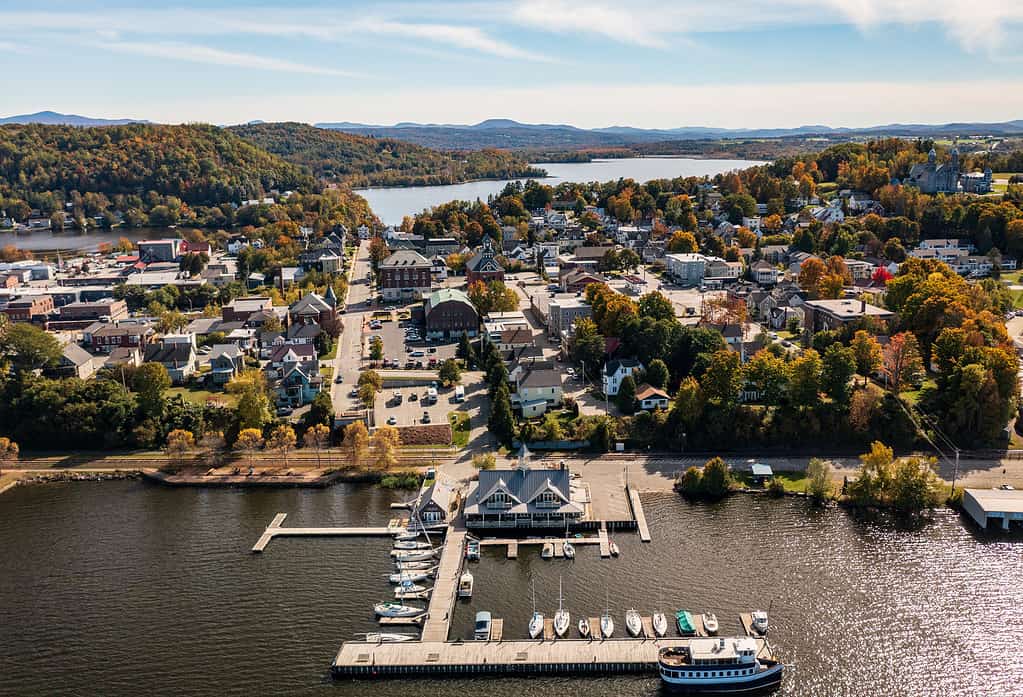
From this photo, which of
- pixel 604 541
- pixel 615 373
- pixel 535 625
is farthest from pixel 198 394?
pixel 535 625

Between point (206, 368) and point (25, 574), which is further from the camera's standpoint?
point (206, 368)

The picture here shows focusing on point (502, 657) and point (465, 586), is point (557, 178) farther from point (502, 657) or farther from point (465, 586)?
point (502, 657)

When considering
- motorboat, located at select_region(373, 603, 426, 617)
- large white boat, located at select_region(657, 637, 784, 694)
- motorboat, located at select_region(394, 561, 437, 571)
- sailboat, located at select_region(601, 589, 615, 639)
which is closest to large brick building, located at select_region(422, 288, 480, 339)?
motorboat, located at select_region(394, 561, 437, 571)

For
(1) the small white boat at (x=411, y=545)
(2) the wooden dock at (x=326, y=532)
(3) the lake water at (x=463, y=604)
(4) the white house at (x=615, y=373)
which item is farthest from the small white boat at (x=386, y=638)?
(4) the white house at (x=615, y=373)

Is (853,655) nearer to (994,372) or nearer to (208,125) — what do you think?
(994,372)

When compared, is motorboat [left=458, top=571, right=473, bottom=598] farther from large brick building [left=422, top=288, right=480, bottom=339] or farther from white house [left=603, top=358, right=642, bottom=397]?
large brick building [left=422, top=288, right=480, bottom=339]

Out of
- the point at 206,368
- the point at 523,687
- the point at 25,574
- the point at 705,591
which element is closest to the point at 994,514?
the point at 705,591
